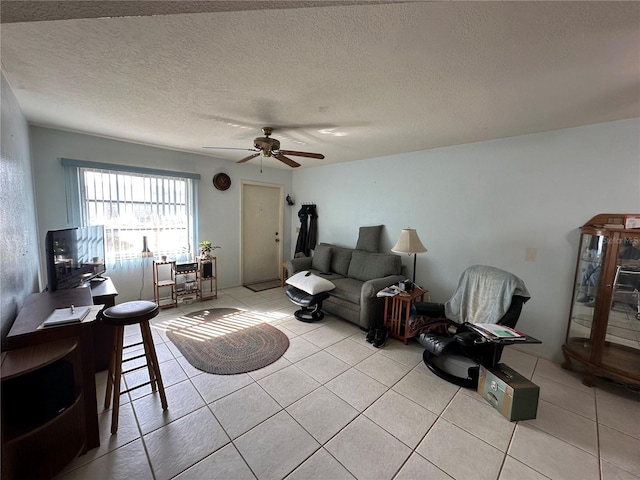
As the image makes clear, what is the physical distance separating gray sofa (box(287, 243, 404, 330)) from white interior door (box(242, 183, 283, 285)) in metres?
1.19

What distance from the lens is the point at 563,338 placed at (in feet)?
8.48

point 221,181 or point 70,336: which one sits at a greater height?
point 221,181

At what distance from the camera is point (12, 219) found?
1740mm

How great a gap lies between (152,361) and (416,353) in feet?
8.01

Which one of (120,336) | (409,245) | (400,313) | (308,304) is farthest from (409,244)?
(120,336)

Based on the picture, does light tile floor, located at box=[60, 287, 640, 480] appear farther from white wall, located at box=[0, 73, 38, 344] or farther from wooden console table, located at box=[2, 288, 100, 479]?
white wall, located at box=[0, 73, 38, 344]

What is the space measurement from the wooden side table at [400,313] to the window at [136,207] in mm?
3299

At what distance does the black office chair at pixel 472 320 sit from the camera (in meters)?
2.13

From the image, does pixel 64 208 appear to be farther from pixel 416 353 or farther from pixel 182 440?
pixel 416 353

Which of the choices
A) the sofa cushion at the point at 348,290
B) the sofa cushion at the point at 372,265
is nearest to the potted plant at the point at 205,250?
the sofa cushion at the point at 348,290

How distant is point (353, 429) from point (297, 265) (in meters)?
2.77

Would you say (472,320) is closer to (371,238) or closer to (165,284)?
(371,238)

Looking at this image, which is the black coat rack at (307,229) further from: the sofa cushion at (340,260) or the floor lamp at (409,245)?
the floor lamp at (409,245)

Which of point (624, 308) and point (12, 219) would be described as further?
point (624, 308)
